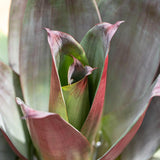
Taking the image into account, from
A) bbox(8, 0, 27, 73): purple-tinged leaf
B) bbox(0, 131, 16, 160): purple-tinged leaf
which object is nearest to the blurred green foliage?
bbox(8, 0, 27, 73): purple-tinged leaf

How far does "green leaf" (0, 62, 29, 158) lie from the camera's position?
527 mm

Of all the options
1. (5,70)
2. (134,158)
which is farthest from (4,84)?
(134,158)

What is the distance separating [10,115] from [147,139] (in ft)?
0.77

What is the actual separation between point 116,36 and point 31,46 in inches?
6.1

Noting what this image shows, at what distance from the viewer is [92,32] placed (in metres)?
0.49

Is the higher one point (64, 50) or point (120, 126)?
point (64, 50)

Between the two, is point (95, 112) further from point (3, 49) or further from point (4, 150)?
point (3, 49)

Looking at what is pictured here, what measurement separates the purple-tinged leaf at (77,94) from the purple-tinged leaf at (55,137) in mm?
51

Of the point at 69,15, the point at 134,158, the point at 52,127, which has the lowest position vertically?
the point at 134,158

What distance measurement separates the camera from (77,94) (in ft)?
1.52

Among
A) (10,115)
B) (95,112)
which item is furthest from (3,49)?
(95,112)

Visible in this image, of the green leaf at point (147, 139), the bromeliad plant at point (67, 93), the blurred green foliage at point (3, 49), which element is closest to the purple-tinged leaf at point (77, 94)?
the bromeliad plant at point (67, 93)

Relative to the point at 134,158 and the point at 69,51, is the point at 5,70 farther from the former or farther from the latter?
the point at 134,158

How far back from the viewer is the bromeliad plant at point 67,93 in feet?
1.45
